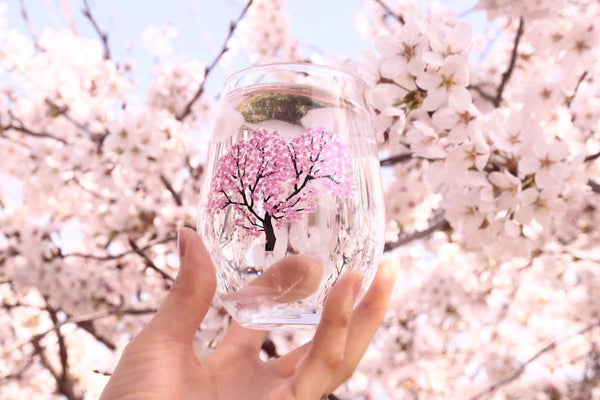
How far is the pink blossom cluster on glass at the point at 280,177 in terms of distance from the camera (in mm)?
656

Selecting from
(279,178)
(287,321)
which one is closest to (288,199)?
(279,178)

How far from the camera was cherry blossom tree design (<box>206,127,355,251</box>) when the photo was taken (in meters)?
0.66

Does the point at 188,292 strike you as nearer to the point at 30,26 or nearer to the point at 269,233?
the point at 269,233

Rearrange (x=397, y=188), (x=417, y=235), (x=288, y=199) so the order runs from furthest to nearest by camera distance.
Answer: (x=397, y=188) → (x=417, y=235) → (x=288, y=199)

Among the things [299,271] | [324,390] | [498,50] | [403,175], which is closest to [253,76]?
[299,271]

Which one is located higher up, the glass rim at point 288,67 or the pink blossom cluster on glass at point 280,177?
the glass rim at point 288,67

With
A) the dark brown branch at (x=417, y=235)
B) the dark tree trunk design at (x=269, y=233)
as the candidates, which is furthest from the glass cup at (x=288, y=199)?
the dark brown branch at (x=417, y=235)

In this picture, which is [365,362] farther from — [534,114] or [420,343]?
[534,114]

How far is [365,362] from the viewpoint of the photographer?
3.76 meters

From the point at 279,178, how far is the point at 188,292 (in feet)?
0.55

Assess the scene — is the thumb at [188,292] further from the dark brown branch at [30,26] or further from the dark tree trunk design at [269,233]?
the dark brown branch at [30,26]

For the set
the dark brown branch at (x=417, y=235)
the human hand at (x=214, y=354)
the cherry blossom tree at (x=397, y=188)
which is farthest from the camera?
the dark brown branch at (x=417, y=235)

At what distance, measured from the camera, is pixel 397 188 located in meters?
2.90

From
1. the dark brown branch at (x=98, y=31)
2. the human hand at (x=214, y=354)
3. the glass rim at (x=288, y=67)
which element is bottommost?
the human hand at (x=214, y=354)
